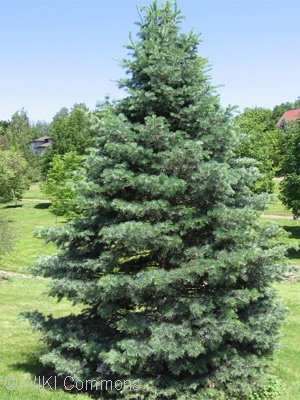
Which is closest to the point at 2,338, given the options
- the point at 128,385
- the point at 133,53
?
the point at 128,385

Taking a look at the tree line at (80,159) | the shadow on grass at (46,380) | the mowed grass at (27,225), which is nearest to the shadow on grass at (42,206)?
the mowed grass at (27,225)

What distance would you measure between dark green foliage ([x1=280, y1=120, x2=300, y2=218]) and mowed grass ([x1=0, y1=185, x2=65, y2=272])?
15.8m

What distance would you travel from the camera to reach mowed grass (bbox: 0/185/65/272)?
26000 millimetres

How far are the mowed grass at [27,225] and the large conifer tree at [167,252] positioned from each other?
6949mm

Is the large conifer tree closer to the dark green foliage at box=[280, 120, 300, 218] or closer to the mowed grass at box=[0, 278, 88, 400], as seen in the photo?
the mowed grass at box=[0, 278, 88, 400]

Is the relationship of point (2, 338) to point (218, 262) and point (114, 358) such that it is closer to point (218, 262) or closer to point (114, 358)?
point (114, 358)

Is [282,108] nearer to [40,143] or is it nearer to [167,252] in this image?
[40,143]

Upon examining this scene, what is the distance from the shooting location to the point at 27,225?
39.8 meters

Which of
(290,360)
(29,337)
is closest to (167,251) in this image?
(290,360)

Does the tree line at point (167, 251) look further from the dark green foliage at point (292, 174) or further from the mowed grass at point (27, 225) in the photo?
the dark green foliage at point (292, 174)

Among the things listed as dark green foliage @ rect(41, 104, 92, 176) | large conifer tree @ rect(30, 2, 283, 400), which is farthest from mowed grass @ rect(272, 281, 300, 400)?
dark green foliage @ rect(41, 104, 92, 176)

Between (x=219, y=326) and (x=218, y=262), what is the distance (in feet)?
3.34

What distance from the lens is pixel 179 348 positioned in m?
6.70

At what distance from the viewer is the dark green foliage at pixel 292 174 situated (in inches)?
1072
